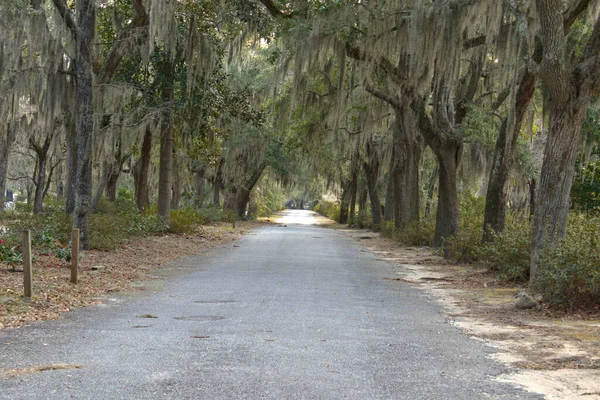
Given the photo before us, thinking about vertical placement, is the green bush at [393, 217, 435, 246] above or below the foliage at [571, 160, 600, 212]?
below

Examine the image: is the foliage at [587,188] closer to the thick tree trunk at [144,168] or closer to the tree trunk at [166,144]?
the tree trunk at [166,144]

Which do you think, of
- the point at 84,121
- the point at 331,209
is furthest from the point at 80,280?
the point at 331,209

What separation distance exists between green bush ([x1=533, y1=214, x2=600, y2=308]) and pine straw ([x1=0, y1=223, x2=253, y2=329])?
5.81m

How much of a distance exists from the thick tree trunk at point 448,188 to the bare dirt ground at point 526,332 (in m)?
4.04

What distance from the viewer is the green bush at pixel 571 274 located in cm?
818

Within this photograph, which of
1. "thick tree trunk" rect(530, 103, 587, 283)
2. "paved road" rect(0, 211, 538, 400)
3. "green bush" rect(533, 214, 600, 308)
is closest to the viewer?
"paved road" rect(0, 211, 538, 400)

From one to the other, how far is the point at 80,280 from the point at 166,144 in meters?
10.9

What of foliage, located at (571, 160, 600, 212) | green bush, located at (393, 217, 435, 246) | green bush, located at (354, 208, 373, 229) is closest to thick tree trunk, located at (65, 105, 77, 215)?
green bush, located at (393, 217, 435, 246)

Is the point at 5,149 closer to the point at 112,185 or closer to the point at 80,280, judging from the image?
the point at 112,185

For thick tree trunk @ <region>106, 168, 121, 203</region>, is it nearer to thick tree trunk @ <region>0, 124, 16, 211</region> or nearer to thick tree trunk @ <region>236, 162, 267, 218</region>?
thick tree trunk @ <region>0, 124, 16, 211</region>

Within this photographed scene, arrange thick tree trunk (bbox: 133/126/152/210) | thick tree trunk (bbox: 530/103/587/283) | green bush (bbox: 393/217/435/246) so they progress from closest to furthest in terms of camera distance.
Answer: thick tree trunk (bbox: 530/103/587/283) < green bush (bbox: 393/217/435/246) < thick tree trunk (bbox: 133/126/152/210)

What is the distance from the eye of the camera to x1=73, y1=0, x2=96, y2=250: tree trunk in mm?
12812

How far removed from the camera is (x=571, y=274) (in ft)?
27.3

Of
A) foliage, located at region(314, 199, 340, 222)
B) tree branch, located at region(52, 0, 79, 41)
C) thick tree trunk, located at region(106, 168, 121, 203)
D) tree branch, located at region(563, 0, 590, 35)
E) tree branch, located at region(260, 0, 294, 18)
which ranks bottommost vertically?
foliage, located at region(314, 199, 340, 222)
